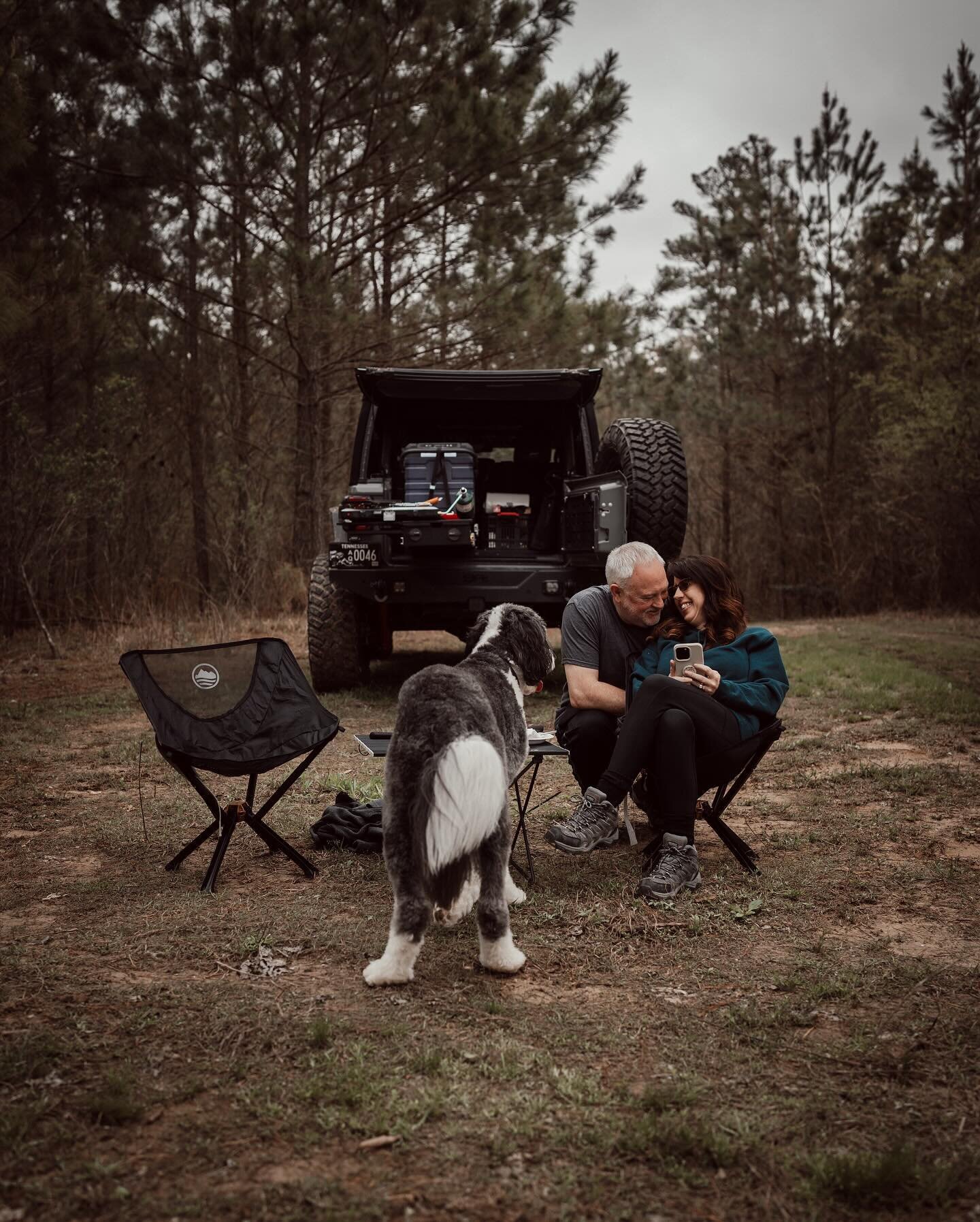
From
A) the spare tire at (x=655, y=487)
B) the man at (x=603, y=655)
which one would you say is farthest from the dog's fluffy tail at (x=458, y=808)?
the spare tire at (x=655, y=487)

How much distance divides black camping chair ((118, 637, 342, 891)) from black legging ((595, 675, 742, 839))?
3.59ft

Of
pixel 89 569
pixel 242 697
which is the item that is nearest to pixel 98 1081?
pixel 242 697

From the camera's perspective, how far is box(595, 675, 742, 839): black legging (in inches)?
140

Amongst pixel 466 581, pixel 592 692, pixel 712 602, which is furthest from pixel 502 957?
pixel 466 581

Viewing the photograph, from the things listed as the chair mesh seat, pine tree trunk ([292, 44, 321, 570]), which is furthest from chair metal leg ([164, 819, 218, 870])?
pine tree trunk ([292, 44, 321, 570])

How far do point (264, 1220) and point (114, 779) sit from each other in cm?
377

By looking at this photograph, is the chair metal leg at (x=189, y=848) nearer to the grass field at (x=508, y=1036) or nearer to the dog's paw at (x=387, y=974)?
the grass field at (x=508, y=1036)

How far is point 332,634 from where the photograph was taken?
7.28m

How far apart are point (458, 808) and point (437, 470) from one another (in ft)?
15.3

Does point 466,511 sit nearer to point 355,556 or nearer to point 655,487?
point 355,556

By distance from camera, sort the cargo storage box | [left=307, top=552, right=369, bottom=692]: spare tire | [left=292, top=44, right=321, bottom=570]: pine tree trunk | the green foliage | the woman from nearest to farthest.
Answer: the green foliage, the woman, the cargo storage box, [left=307, top=552, right=369, bottom=692]: spare tire, [left=292, top=44, right=321, bottom=570]: pine tree trunk

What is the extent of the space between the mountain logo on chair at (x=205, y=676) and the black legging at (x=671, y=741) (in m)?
1.56

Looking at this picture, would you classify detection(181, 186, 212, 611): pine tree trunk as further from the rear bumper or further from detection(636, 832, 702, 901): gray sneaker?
detection(636, 832, 702, 901): gray sneaker

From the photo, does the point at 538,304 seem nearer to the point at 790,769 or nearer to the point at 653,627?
the point at 790,769
